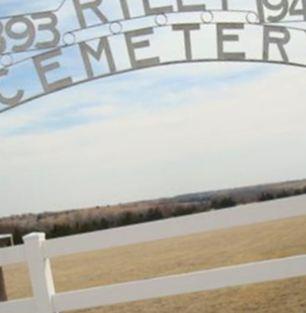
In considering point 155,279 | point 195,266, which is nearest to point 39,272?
point 155,279

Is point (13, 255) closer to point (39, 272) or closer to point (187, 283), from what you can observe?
point (39, 272)

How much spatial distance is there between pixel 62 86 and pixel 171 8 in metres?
1.07

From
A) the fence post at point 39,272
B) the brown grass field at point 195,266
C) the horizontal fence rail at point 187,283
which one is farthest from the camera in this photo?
the brown grass field at point 195,266

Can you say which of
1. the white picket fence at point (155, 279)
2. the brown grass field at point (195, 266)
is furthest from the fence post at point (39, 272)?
the brown grass field at point (195, 266)

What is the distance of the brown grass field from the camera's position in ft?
26.8

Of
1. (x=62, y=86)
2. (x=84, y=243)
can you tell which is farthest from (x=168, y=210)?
A: (x=84, y=243)

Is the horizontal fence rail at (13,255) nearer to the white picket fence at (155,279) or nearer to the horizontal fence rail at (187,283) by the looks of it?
the white picket fence at (155,279)

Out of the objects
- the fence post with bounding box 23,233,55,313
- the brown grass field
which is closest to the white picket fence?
the fence post with bounding box 23,233,55,313

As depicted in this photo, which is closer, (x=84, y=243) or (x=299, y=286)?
(x=84, y=243)

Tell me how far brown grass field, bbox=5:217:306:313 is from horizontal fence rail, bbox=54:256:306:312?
234cm

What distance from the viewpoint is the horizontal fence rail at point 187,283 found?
554 centimetres

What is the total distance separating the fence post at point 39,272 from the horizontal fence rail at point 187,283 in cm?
8

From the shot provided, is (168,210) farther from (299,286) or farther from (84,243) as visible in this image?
(84,243)

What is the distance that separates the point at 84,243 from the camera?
5840mm
